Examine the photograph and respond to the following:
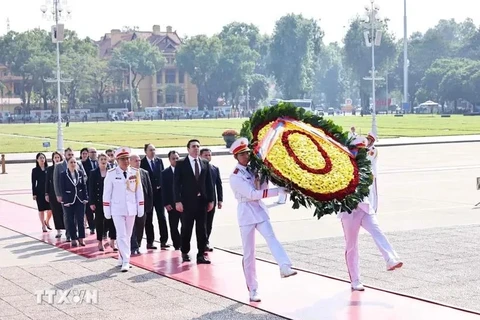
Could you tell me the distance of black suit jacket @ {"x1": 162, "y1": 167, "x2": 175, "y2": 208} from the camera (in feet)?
43.5

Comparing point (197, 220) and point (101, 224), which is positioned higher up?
point (197, 220)

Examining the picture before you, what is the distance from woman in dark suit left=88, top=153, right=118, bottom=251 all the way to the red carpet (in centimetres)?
24

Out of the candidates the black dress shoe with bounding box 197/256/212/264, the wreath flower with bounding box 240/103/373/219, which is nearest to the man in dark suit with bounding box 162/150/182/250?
the black dress shoe with bounding box 197/256/212/264

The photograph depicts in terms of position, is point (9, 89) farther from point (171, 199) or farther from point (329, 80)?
point (171, 199)

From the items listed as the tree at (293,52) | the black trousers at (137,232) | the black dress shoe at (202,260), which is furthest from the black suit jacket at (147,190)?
the tree at (293,52)

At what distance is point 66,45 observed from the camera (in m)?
123

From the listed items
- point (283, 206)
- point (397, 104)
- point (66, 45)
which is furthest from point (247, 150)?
point (397, 104)

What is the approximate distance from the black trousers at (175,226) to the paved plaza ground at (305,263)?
0.75 meters

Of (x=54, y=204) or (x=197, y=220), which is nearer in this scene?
(x=197, y=220)

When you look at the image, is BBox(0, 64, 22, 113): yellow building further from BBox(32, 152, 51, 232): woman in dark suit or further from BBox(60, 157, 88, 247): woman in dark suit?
BBox(60, 157, 88, 247): woman in dark suit

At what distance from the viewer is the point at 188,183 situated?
12086 millimetres

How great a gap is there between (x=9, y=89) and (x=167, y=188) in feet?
392

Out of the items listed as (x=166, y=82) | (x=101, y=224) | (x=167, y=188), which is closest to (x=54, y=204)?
(x=101, y=224)

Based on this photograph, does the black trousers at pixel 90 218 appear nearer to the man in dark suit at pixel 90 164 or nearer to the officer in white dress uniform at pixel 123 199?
the man in dark suit at pixel 90 164
